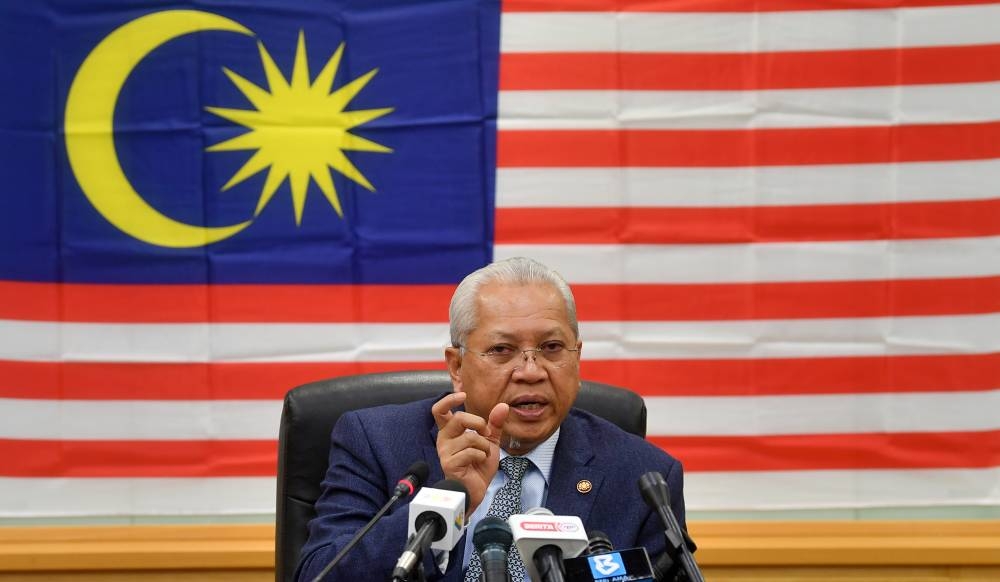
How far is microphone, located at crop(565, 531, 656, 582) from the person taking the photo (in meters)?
1.34

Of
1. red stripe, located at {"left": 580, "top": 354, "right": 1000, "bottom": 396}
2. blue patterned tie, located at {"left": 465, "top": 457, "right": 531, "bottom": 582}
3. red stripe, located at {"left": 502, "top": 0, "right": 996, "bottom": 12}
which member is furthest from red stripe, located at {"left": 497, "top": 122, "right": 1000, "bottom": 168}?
blue patterned tie, located at {"left": 465, "top": 457, "right": 531, "bottom": 582}

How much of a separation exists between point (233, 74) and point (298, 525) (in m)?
1.54

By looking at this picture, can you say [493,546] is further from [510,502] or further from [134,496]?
[134,496]

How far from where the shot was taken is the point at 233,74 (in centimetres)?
324

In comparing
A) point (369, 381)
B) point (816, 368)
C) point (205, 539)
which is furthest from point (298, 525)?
point (816, 368)

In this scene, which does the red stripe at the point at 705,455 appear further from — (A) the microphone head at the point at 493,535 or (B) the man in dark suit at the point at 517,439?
(A) the microphone head at the point at 493,535

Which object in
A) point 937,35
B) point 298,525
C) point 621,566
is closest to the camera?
point 621,566

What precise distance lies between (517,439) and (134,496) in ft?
5.32

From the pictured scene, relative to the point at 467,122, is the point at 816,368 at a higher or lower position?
lower

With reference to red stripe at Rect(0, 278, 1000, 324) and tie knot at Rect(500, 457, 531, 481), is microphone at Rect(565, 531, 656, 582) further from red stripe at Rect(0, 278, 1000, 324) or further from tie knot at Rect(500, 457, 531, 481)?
red stripe at Rect(0, 278, 1000, 324)

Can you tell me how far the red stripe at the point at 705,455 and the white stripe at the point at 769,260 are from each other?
0.52 metres

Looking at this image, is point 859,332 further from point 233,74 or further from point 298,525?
point 233,74

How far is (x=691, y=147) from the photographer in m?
3.26

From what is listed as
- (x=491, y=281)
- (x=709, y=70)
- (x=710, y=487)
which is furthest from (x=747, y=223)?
(x=491, y=281)
